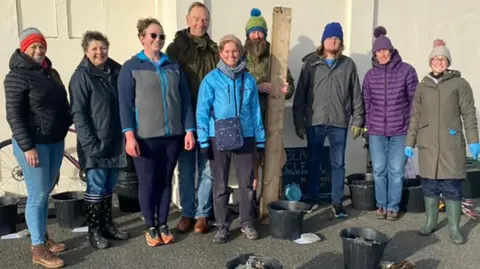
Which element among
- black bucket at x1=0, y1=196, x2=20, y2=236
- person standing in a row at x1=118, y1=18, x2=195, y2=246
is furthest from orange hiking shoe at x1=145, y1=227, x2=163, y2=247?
black bucket at x1=0, y1=196, x2=20, y2=236

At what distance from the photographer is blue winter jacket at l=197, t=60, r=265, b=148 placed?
4.25 metres

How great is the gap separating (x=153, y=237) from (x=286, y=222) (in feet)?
4.09

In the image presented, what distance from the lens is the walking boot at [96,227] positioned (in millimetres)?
4293

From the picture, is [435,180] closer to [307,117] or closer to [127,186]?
[307,117]

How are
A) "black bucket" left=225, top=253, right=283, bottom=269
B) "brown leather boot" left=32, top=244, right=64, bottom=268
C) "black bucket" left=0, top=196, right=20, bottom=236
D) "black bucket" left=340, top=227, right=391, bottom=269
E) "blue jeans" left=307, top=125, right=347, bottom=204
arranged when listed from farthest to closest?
"blue jeans" left=307, top=125, right=347, bottom=204
"black bucket" left=0, top=196, right=20, bottom=236
"brown leather boot" left=32, top=244, right=64, bottom=268
"black bucket" left=340, top=227, right=391, bottom=269
"black bucket" left=225, top=253, right=283, bottom=269

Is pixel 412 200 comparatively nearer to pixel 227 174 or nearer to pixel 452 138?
pixel 452 138

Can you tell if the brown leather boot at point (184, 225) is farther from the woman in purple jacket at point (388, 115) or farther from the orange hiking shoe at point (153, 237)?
the woman in purple jacket at point (388, 115)

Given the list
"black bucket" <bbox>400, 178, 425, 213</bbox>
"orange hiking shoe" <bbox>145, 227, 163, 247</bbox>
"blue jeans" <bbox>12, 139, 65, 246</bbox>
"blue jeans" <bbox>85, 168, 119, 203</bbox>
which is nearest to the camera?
"blue jeans" <bbox>12, 139, 65, 246</bbox>

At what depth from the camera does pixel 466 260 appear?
13.5 feet

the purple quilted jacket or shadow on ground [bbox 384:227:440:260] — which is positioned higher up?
the purple quilted jacket

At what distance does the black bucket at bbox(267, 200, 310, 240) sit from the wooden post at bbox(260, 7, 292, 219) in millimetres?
421

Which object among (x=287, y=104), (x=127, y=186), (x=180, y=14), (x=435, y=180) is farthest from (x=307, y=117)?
(x=127, y=186)

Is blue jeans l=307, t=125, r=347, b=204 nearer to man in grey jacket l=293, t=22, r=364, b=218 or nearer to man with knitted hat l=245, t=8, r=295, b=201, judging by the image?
man in grey jacket l=293, t=22, r=364, b=218

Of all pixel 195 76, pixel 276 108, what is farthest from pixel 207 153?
pixel 276 108
